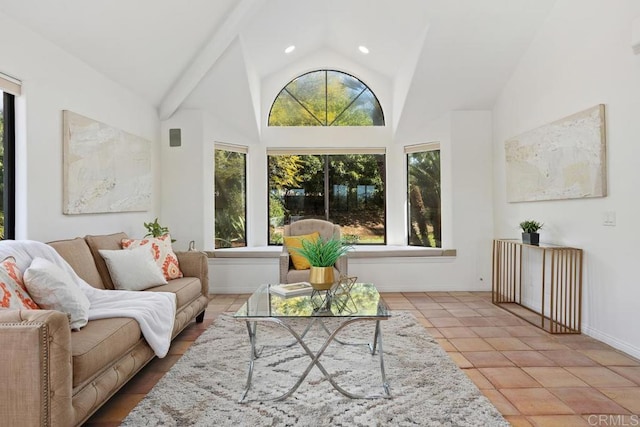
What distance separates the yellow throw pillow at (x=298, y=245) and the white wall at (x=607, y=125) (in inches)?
91.4

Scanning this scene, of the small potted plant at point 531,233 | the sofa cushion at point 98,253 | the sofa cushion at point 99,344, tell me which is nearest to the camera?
the sofa cushion at point 99,344

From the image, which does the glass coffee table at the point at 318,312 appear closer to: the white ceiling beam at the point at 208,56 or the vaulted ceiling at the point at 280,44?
→ the vaulted ceiling at the point at 280,44

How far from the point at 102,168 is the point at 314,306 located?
8.01 feet

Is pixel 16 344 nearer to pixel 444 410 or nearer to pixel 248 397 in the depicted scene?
pixel 248 397

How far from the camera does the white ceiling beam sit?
3.76m

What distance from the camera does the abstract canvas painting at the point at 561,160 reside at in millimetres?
3049

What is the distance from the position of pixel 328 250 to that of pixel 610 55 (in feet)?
8.37

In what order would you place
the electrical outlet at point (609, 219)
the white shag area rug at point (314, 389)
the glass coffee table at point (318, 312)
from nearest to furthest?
the white shag area rug at point (314, 389) < the glass coffee table at point (318, 312) < the electrical outlet at point (609, 219)

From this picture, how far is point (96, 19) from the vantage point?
9.66 feet

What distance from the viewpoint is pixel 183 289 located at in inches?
123

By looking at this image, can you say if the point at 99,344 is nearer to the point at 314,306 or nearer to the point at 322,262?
the point at 314,306

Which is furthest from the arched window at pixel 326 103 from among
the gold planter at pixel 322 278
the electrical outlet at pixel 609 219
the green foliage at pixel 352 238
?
the gold planter at pixel 322 278

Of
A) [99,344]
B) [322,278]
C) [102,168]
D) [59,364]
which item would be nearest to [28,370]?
[59,364]

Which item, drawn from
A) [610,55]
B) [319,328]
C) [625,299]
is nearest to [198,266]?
[319,328]
